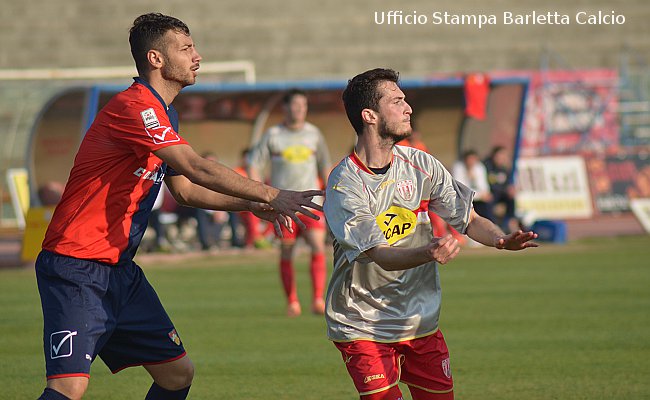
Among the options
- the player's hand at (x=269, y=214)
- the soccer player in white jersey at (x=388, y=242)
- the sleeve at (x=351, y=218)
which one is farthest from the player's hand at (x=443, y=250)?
the player's hand at (x=269, y=214)

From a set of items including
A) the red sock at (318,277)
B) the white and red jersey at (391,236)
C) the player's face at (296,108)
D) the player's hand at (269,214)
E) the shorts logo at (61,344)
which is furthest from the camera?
the player's face at (296,108)

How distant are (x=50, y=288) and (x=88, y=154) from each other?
67 cm

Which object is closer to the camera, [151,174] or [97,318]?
[97,318]

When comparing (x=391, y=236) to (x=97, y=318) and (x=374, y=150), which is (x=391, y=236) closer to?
(x=374, y=150)

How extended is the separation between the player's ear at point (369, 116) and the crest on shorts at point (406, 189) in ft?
1.08

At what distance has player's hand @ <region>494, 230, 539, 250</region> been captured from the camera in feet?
16.4

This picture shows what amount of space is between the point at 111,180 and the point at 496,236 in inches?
73.2

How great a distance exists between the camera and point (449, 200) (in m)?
5.67

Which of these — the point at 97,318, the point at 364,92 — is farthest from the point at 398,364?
the point at 97,318

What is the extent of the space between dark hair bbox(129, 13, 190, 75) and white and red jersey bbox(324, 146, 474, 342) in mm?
1084

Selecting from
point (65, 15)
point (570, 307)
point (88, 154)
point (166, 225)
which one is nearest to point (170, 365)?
point (88, 154)

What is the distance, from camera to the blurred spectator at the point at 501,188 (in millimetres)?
21078

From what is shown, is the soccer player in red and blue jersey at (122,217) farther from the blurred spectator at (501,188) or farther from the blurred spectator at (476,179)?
the blurred spectator at (501,188)

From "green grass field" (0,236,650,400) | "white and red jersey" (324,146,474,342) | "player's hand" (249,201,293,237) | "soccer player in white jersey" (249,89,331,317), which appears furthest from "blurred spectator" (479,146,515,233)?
"white and red jersey" (324,146,474,342)
